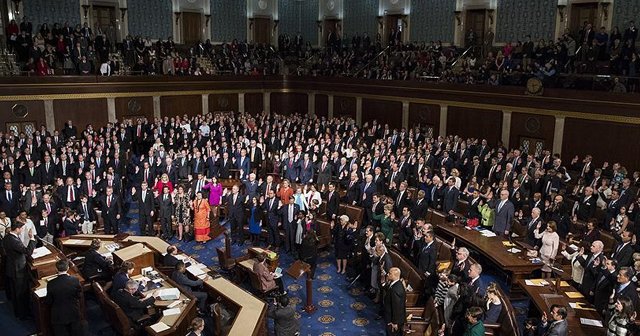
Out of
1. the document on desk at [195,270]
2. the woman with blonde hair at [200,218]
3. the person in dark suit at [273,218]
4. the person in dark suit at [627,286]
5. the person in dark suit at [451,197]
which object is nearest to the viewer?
the person in dark suit at [627,286]

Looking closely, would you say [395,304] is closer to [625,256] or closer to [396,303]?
[396,303]

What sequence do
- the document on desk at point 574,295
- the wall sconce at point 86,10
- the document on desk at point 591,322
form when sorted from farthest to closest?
the wall sconce at point 86,10
the document on desk at point 574,295
the document on desk at point 591,322

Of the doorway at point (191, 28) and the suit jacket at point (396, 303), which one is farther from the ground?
the doorway at point (191, 28)

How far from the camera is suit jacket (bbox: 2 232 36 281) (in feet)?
30.0

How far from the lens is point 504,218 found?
37.8 feet

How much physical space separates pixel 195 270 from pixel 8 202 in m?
6.72

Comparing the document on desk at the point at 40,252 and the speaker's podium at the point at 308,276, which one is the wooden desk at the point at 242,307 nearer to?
the speaker's podium at the point at 308,276

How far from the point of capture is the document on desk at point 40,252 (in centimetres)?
987

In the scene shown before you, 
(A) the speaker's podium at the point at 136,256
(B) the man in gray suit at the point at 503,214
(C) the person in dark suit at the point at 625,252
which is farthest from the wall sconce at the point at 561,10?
(A) the speaker's podium at the point at 136,256

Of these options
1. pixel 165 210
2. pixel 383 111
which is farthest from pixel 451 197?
→ pixel 383 111

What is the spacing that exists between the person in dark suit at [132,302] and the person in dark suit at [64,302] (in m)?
0.59

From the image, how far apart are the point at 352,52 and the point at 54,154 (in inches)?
631

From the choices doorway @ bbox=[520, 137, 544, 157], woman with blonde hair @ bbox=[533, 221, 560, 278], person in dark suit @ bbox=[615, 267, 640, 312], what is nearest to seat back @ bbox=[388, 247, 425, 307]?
woman with blonde hair @ bbox=[533, 221, 560, 278]

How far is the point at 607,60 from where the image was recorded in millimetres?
18234
